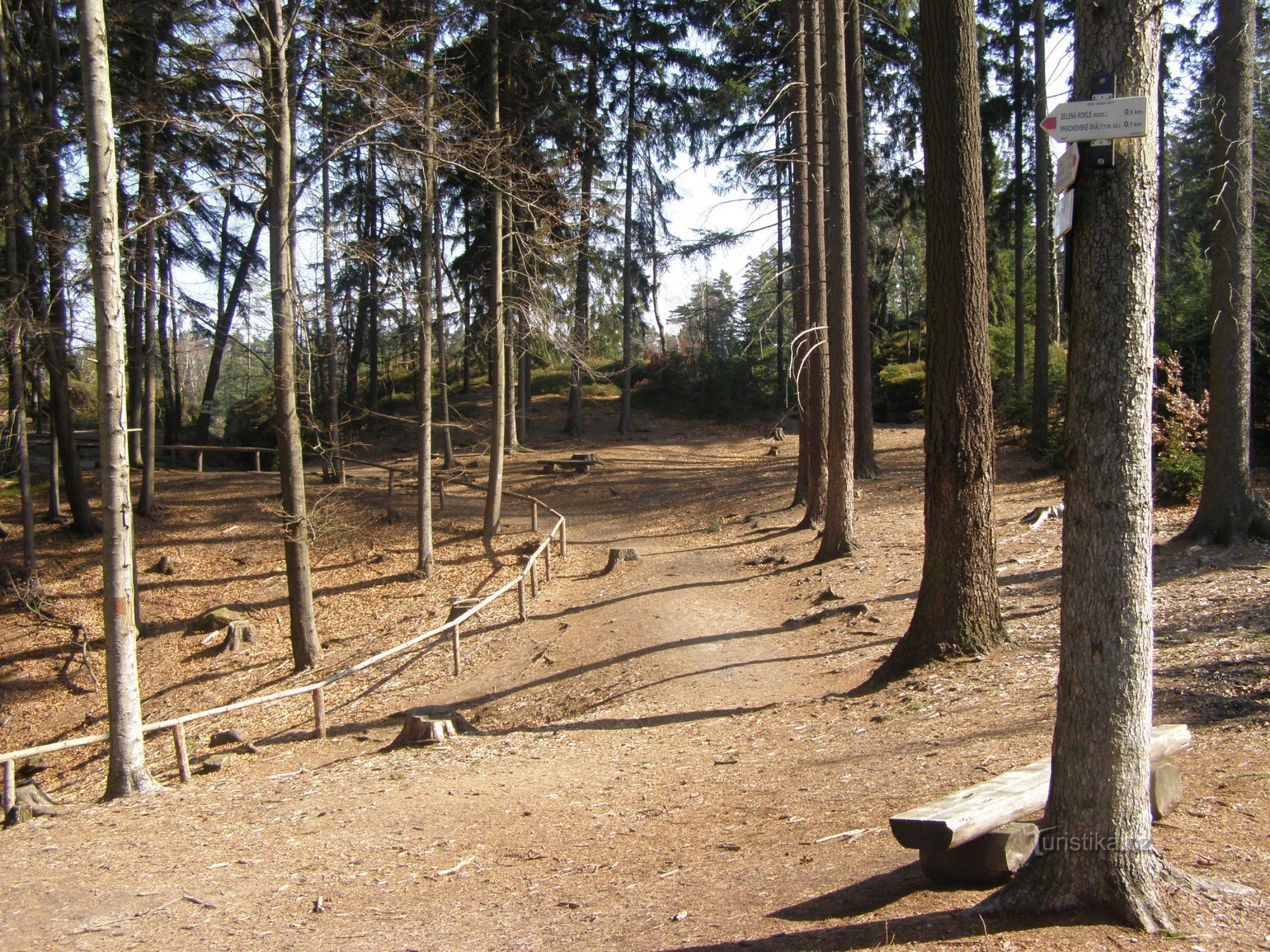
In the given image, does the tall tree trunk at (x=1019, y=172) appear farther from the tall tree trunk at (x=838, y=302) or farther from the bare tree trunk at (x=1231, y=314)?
the bare tree trunk at (x=1231, y=314)

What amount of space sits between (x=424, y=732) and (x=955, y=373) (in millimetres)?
6566

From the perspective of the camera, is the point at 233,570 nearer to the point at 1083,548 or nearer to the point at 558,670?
the point at 558,670

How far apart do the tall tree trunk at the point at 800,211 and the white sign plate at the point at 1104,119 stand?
10.1 m

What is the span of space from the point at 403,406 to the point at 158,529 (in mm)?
22219

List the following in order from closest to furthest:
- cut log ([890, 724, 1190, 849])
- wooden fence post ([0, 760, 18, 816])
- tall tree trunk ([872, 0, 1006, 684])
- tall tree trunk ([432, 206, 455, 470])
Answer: cut log ([890, 724, 1190, 849])
tall tree trunk ([872, 0, 1006, 684])
wooden fence post ([0, 760, 18, 816])
tall tree trunk ([432, 206, 455, 470])

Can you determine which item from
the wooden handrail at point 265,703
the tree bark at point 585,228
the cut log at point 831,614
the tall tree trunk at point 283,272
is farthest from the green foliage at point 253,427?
the cut log at point 831,614

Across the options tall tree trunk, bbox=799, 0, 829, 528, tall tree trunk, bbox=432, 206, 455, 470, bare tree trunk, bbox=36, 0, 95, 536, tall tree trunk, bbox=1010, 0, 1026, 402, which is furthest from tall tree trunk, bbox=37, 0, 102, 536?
tall tree trunk, bbox=1010, 0, 1026, 402

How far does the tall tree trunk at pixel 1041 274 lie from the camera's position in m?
20.9

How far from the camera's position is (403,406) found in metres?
42.2

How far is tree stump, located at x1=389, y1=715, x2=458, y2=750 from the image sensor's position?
9.63m

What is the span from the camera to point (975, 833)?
391 cm

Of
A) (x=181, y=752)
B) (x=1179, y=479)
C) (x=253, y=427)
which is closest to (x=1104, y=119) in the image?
(x=181, y=752)

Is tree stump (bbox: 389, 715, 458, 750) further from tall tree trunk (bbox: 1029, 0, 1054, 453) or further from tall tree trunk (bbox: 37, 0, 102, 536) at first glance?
tall tree trunk (bbox: 1029, 0, 1054, 453)

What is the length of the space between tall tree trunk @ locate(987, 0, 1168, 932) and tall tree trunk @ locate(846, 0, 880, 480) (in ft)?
51.3
